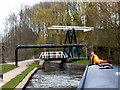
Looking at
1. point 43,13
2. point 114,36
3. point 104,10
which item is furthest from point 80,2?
point 114,36

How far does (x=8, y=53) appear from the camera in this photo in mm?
35156

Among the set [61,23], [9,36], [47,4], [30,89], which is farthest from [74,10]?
[30,89]

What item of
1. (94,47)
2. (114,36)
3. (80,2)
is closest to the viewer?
(114,36)

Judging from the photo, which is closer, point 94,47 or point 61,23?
point 94,47

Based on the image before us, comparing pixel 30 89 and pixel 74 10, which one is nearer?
pixel 30 89

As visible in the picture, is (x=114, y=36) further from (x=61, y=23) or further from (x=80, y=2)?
(x=61, y=23)

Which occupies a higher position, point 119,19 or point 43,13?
point 43,13

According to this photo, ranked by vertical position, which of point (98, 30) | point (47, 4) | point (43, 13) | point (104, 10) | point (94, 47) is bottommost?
point (94, 47)

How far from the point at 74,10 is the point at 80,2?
3073 mm

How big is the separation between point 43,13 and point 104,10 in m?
15.1

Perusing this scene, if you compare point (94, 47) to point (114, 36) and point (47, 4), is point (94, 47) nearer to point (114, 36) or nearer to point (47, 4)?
point (114, 36)

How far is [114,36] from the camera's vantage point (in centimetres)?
1606

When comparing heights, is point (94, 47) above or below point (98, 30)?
below

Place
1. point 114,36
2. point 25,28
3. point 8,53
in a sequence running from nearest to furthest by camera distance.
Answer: point 114,36, point 8,53, point 25,28
